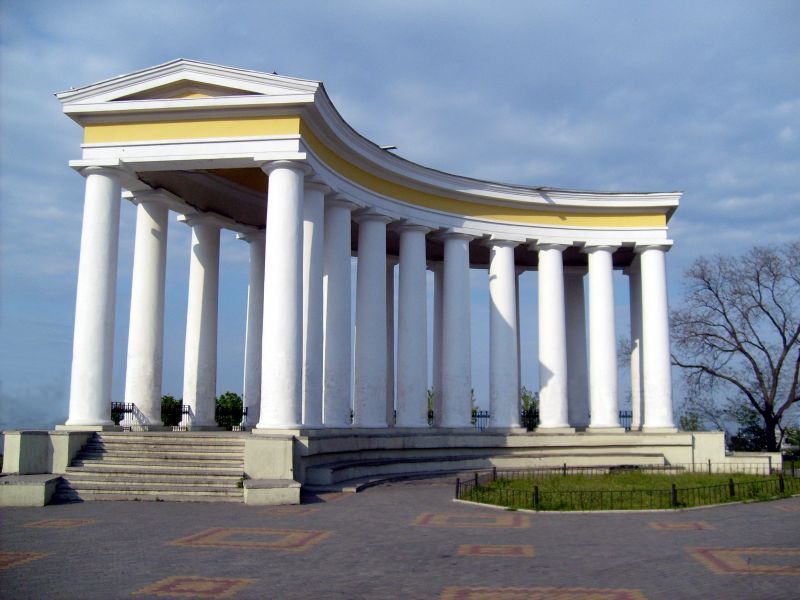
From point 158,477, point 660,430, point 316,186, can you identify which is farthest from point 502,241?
point 158,477

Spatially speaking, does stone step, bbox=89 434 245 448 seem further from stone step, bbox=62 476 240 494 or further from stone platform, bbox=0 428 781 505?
stone step, bbox=62 476 240 494

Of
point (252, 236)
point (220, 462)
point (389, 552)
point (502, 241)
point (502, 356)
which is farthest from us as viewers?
point (252, 236)

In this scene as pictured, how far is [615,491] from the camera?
2270 centimetres

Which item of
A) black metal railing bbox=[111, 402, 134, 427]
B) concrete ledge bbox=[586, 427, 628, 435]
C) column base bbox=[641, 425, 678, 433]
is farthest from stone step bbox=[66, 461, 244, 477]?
column base bbox=[641, 425, 678, 433]

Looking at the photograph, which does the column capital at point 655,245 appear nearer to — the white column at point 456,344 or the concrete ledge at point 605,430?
the concrete ledge at point 605,430

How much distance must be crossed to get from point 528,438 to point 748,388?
20805 millimetres

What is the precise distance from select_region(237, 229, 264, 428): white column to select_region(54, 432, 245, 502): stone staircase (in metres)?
12.4

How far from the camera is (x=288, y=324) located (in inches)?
1069

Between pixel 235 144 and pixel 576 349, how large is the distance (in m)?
26.8

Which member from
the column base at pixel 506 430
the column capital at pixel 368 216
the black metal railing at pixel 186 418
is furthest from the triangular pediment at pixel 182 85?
the column base at pixel 506 430

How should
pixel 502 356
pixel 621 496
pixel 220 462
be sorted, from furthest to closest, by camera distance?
pixel 502 356
pixel 220 462
pixel 621 496

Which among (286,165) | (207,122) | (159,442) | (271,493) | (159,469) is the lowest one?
(271,493)

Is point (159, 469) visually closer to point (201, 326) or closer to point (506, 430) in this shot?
point (201, 326)

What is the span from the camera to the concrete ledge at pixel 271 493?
A: 22.8 meters
